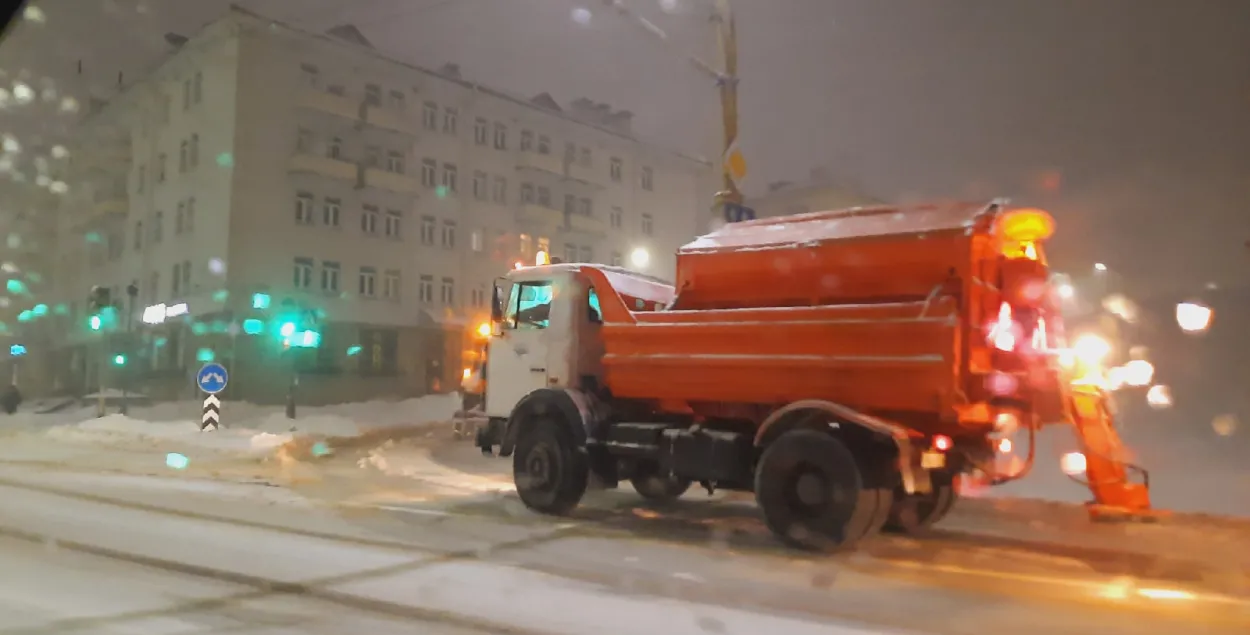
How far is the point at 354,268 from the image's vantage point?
3650 cm

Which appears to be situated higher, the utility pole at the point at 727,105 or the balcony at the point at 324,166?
the balcony at the point at 324,166

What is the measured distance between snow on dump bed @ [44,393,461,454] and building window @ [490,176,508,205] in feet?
34.2

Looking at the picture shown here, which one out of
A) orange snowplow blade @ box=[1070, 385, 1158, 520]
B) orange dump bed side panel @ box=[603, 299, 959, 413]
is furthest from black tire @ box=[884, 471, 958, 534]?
orange dump bed side panel @ box=[603, 299, 959, 413]

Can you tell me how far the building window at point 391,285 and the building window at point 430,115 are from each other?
661 centimetres

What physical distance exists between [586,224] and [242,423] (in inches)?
869

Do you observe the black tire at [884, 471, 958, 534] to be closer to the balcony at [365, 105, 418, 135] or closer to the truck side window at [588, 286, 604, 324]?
the truck side window at [588, 286, 604, 324]

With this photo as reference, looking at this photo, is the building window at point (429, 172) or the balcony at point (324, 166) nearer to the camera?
the balcony at point (324, 166)

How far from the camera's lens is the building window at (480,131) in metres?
40.7

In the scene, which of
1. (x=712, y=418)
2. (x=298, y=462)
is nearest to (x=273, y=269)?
(x=298, y=462)

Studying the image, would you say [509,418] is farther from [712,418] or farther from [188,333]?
[188,333]

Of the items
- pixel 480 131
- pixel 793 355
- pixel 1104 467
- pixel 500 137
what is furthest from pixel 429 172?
pixel 1104 467

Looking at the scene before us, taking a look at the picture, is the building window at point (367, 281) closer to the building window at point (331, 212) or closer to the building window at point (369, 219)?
the building window at point (369, 219)

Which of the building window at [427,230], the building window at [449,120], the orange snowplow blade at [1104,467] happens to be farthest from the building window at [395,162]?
the orange snowplow blade at [1104,467]

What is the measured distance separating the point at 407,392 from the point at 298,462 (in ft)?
70.5
